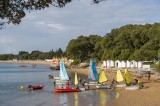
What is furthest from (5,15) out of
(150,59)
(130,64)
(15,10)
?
(130,64)

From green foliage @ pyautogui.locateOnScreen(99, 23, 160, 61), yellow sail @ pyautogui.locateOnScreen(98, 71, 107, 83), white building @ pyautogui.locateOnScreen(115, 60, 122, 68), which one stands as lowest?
yellow sail @ pyautogui.locateOnScreen(98, 71, 107, 83)

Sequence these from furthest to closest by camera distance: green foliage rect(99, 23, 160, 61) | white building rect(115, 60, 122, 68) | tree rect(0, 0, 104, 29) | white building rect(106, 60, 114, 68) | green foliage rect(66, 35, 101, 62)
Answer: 1. green foliage rect(66, 35, 101, 62)
2. white building rect(106, 60, 114, 68)
3. white building rect(115, 60, 122, 68)
4. green foliage rect(99, 23, 160, 61)
5. tree rect(0, 0, 104, 29)

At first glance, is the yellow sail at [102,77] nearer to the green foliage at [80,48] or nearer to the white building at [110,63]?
the white building at [110,63]

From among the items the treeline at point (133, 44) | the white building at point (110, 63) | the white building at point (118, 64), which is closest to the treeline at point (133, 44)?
the treeline at point (133, 44)

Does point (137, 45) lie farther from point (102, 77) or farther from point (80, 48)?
point (80, 48)

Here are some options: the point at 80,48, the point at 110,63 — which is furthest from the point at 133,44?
the point at 80,48

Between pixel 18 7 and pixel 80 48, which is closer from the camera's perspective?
pixel 18 7

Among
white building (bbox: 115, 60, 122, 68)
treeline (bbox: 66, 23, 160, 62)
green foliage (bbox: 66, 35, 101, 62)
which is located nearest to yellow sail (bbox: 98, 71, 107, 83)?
treeline (bbox: 66, 23, 160, 62)

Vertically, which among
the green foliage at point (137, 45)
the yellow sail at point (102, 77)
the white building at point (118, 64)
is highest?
the green foliage at point (137, 45)

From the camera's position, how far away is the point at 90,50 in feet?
484

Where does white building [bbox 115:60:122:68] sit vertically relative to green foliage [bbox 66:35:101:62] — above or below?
below

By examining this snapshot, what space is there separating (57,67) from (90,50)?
67.6 feet

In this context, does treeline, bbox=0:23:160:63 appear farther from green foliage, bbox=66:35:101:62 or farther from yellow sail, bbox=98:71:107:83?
yellow sail, bbox=98:71:107:83

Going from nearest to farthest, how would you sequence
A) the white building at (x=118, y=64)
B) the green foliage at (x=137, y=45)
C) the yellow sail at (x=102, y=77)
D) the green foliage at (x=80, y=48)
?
the yellow sail at (x=102, y=77), the green foliage at (x=137, y=45), the white building at (x=118, y=64), the green foliage at (x=80, y=48)
